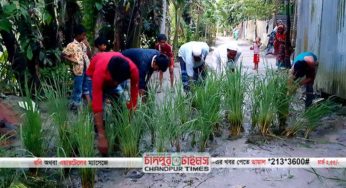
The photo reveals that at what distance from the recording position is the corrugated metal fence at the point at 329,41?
635 centimetres

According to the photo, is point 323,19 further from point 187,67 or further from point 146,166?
point 146,166

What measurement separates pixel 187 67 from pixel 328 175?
284 cm

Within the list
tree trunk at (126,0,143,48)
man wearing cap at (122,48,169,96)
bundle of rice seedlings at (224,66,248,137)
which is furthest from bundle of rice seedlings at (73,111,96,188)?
tree trunk at (126,0,143,48)

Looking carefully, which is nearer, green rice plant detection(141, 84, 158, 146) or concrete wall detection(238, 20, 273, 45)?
green rice plant detection(141, 84, 158, 146)

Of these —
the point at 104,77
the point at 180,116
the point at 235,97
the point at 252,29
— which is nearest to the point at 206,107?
the point at 180,116

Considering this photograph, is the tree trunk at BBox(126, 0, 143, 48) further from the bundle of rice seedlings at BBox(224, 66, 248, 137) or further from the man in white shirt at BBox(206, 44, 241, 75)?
the bundle of rice seedlings at BBox(224, 66, 248, 137)

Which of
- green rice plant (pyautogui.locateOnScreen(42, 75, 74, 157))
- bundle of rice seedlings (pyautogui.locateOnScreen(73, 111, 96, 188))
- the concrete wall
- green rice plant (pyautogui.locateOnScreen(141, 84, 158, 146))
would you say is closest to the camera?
bundle of rice seedlings (pyautogui.locateOnScreen(73, 111, 96, 188))

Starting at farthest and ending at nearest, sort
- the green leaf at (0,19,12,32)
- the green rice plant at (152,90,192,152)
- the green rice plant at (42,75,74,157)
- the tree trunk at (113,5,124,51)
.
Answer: the tree trunk at (113,5,124,51)
the green leaf at (0,19,12,32)
the green rice plant at (152,90,192,152)
the green rice plant at (42,75,74,157)

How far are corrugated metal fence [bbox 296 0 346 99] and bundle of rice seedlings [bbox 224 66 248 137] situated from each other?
206cm

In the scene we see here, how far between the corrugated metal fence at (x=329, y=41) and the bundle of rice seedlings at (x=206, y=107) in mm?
2342

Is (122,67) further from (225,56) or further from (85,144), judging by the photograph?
(225,56)

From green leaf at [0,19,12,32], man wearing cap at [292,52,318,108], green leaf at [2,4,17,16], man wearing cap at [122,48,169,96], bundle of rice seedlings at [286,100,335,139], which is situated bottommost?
bundle of rice seedlings at [286,100,335,139]

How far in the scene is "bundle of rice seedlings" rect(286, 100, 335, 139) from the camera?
4840 millimetres

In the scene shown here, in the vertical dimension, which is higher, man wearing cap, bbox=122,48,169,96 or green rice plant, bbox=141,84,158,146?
man wearing cap, bbox=122,48,169,96
